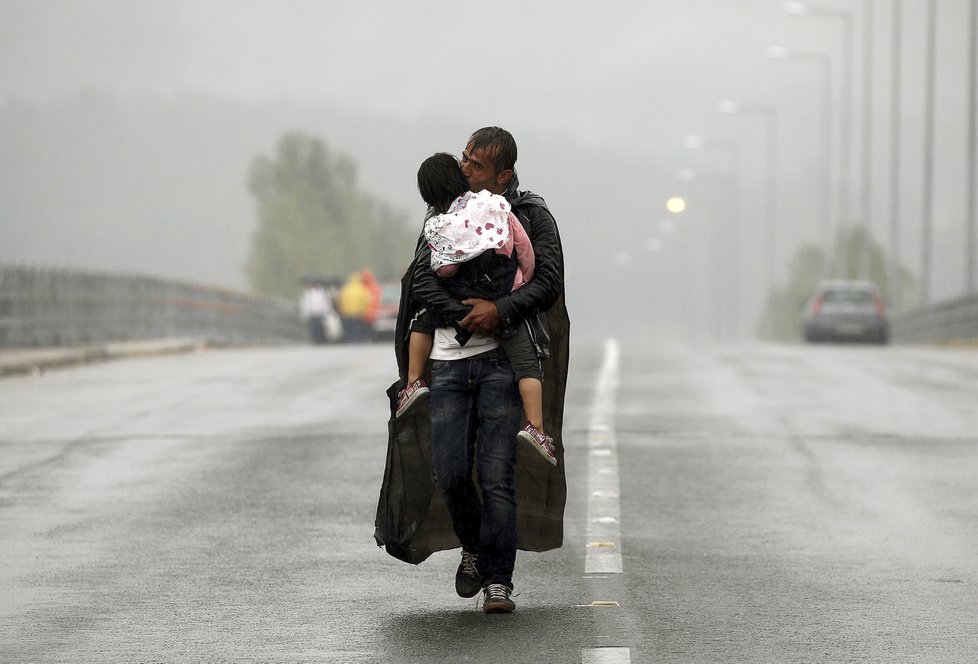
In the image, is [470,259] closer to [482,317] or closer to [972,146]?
[482,317]

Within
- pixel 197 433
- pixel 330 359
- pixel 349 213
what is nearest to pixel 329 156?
pixel 349 213

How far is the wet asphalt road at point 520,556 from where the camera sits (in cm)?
672

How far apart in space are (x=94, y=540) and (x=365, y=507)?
1.60 metres

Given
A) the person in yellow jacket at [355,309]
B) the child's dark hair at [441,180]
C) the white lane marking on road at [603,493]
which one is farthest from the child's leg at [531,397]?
the person in yellow jacket at [355,309]

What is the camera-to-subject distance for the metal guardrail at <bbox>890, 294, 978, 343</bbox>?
43062 mm

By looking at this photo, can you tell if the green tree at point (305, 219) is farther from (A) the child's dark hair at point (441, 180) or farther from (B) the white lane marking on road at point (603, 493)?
(A) the child's dark hair at point (441, 180)

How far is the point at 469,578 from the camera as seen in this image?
7.20 m

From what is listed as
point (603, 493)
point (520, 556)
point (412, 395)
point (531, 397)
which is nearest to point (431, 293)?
point (412, 395)

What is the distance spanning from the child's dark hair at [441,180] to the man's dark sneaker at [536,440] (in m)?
0.85

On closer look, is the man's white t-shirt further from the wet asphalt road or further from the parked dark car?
the parked dark car

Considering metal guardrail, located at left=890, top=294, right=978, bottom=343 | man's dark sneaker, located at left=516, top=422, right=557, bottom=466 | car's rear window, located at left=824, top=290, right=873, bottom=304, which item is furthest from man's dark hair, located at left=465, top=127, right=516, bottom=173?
car's rear window, located at left=824, top=290, right=873, bottom=304

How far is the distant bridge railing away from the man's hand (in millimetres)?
19843

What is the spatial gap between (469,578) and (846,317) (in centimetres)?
3802

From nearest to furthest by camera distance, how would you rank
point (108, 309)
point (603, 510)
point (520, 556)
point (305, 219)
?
point (520, 556) < point (603, 510) < point (108, 309) < point (305, 219)
